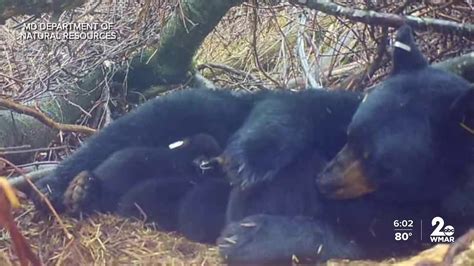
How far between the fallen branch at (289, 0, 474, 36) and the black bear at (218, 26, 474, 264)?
1.49 feet

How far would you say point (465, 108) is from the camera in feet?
4.88

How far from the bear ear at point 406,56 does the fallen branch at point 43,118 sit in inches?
30.5

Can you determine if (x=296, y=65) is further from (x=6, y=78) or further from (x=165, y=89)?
(x=6, y=78)

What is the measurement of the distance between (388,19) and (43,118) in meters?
0.90

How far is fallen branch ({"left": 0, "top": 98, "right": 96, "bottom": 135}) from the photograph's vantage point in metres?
1.75

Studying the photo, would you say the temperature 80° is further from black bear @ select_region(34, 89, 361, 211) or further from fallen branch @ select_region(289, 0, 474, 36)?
fallen branch @ select_region(289, 0, 474, 36)

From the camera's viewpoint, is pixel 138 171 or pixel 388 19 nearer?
pixel 138 171

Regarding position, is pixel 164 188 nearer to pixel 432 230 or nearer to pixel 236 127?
pixel 236 127

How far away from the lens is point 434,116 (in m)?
1.54

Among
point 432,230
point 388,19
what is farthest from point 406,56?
point 388,19

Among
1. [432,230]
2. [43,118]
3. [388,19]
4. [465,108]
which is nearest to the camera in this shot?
[465,108]

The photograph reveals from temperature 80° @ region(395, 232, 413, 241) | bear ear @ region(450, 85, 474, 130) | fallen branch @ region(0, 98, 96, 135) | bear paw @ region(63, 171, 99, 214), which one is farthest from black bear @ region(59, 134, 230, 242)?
bear ear @ region(450, 85, 474, 130)

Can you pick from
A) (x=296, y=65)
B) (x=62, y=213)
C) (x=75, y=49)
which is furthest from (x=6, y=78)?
(x=296, y=65)

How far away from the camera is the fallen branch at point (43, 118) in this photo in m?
1.75
